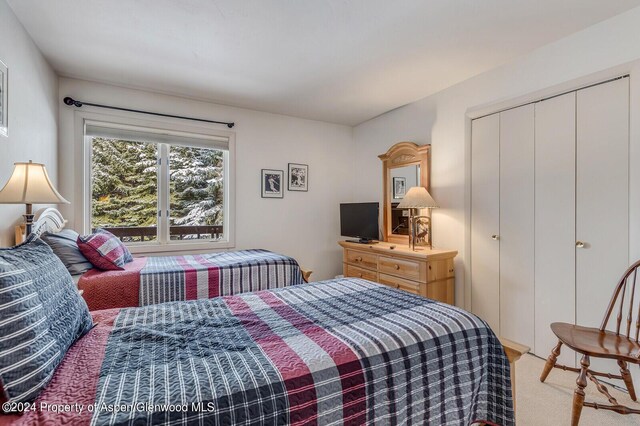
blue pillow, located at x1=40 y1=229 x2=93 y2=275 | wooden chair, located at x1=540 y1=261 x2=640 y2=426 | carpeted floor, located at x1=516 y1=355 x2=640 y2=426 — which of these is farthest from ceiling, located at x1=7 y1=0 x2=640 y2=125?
carpeted floor, located at x1=516 y1=355 x2=640 y2=426

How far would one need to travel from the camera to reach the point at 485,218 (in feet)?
9.95

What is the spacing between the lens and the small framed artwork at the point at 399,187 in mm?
3902

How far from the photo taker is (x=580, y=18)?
217cm

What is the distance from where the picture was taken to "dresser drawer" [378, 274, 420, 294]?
310 centimetres

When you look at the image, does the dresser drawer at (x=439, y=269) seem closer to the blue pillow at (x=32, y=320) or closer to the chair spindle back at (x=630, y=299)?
the chair spindle back at (x=630, y=299)

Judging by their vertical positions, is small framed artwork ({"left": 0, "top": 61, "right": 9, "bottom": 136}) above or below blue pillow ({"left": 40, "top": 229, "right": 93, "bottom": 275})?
above

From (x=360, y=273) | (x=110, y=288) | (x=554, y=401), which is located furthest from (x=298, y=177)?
(x=554, y=401)

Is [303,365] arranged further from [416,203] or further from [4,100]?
[416,203]

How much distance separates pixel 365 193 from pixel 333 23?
268cm

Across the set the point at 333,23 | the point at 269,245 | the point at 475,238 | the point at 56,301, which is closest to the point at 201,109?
the point at 269,245

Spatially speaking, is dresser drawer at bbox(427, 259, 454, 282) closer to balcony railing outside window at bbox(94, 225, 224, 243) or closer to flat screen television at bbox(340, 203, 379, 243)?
flat screen television at bbox(340, 203, 379, 243)

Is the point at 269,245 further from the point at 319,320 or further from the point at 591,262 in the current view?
the point at 591,262

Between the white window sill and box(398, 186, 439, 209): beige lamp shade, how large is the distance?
2.20 metres

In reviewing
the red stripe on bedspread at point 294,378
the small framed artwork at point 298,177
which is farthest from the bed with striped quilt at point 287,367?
the small framed artwork at point 298,177
